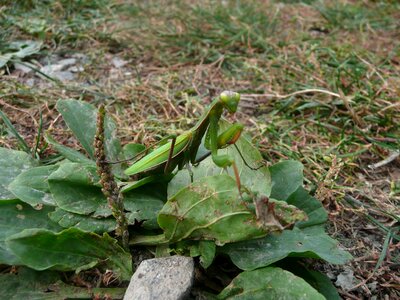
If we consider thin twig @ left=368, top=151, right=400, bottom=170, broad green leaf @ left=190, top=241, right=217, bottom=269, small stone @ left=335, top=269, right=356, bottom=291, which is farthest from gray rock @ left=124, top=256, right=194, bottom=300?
thin twig @ left=368, top=151, right=400, bottom=170

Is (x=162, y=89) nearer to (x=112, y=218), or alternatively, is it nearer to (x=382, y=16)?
(x=112, y=218)

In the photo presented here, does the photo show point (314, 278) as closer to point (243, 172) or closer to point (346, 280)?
point (346, 280)

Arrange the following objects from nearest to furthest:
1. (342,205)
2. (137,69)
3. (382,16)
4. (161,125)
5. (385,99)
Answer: (342,205) → (161,125) → (385,99) → (137,69) → (382,16)

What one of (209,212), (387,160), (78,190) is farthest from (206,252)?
(387,160)

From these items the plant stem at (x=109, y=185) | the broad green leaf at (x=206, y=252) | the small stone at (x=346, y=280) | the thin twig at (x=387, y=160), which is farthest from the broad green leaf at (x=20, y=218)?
the thin twig at (x=387, y=160)

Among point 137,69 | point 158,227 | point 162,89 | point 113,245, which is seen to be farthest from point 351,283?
point 137,69

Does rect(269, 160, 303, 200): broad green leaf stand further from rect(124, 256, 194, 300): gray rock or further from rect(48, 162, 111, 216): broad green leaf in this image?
rect(48, 162, 111, 216): broad green leaf

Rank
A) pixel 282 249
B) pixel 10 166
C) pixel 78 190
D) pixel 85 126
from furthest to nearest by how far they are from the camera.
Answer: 1. pixel 85 126
2. pixel 10 166
3. pixel 78 190
4. pixel 282 249
